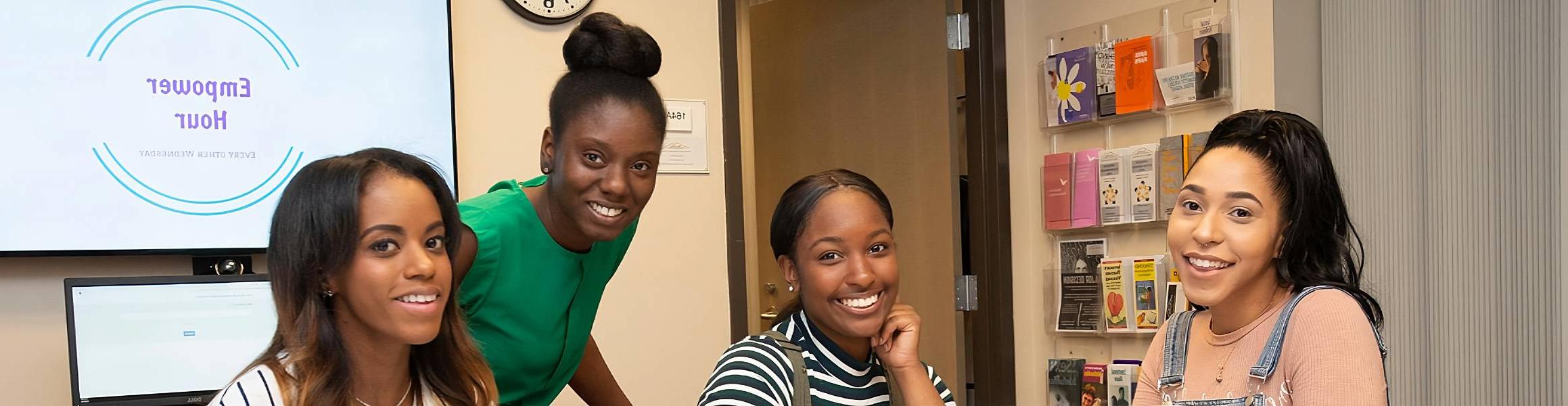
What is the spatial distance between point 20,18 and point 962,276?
2.49 meters

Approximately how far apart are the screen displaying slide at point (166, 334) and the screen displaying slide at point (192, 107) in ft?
0.57

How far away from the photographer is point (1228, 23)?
121 inches

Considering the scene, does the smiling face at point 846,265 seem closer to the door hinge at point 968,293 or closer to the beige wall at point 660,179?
the beige wall at point 660,179

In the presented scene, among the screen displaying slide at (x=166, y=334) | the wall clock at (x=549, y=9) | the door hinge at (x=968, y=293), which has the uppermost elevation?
the wall clock at (x=549, y=9)

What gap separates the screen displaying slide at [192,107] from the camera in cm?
236

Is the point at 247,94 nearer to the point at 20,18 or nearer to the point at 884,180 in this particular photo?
the point at 20,18

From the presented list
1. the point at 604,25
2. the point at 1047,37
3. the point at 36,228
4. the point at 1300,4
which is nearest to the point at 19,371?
the point at 36,228

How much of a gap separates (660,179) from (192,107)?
108 centimetres

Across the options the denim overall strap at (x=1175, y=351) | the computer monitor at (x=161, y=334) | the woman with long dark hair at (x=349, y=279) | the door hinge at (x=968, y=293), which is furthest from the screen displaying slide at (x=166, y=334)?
the door hinge at (x=968, y=293)

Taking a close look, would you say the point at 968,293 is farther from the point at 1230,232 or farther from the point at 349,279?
the point at 349,279

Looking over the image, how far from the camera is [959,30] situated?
12.1ft

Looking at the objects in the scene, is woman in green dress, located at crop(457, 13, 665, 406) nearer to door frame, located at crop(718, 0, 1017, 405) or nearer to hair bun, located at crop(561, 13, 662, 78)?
hair bun, located at crop(561, 13, 662, 78)

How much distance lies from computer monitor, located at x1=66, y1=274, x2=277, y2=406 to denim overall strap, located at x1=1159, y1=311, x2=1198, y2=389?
160 cm

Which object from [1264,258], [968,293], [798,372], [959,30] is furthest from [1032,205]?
[798,372]
